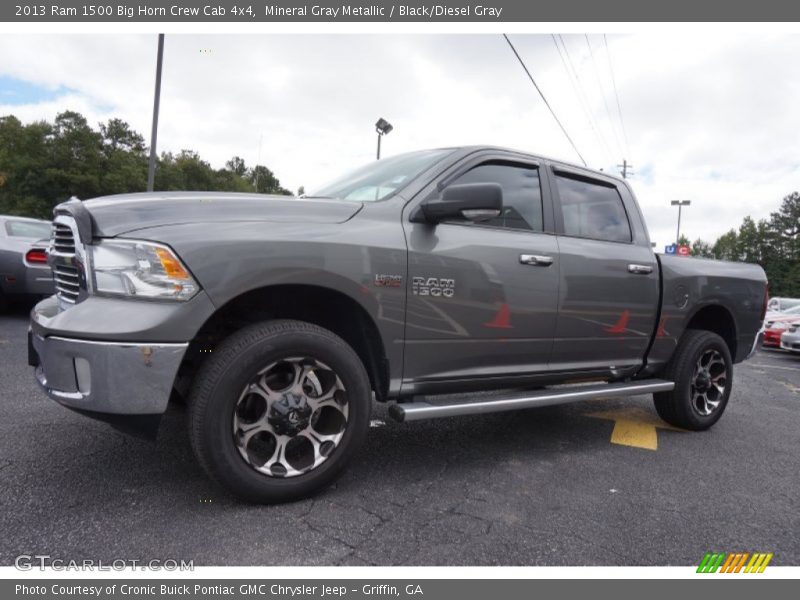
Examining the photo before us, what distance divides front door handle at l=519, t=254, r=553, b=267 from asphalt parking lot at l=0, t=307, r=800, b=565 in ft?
3.84

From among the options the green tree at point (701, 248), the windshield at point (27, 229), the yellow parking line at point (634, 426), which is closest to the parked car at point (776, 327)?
the yellow parking line at point (634, 426)

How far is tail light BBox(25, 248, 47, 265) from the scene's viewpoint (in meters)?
7.16

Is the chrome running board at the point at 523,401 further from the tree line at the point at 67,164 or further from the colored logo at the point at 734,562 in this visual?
the tree line at the point at 67,164

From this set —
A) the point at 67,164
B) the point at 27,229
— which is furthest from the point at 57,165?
the point at 27,229

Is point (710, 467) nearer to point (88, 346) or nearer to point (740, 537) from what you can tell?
point (740, 537)

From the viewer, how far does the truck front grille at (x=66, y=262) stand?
2.36 m

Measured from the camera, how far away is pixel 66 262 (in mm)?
2457

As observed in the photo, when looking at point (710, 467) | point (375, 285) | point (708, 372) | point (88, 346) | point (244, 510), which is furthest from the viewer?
point (708, 372)

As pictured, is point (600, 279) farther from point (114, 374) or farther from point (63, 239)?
point (63, 239)

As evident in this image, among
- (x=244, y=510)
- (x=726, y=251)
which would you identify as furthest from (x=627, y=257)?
(x=726, y=251)

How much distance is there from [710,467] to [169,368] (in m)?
3.14

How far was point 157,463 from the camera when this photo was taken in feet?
9.30

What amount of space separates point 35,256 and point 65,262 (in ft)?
18.9

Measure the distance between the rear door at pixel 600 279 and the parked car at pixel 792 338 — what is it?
378 inches
